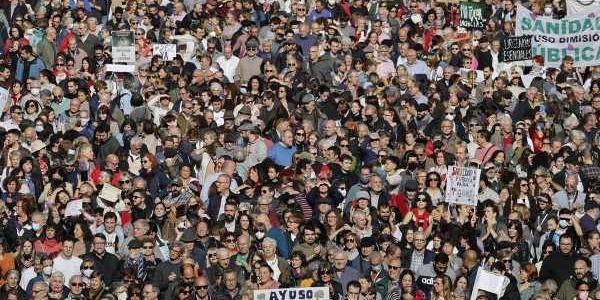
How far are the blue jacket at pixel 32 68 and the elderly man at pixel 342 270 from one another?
26.5 feet

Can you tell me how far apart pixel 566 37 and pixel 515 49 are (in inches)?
35.1

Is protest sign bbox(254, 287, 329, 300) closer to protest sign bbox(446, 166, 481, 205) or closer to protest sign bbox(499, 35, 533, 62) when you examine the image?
protest sign bbox(446, 166, 481, 205)

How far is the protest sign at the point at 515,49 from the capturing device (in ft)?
102

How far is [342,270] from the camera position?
76.6 ft

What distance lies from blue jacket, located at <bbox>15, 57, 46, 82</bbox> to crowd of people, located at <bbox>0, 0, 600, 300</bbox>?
4cm

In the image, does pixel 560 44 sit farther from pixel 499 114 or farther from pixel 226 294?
pixel 226 294

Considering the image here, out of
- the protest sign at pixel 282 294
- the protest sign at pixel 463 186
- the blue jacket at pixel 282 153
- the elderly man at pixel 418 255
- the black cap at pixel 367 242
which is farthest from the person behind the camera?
the blue jacket at pixel 282 153

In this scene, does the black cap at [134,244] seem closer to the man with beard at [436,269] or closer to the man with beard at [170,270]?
the man with beard at [170,270]

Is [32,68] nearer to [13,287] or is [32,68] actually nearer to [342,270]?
[13,287]

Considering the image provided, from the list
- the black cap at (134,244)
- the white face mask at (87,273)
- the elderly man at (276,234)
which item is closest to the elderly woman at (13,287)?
the white face mask at (87,273)

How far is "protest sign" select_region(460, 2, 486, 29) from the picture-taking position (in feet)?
108

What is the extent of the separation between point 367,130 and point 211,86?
8.28ft

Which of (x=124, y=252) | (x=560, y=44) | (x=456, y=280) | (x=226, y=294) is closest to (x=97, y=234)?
(x=124, y=252)

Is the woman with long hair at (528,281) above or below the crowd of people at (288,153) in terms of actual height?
below
